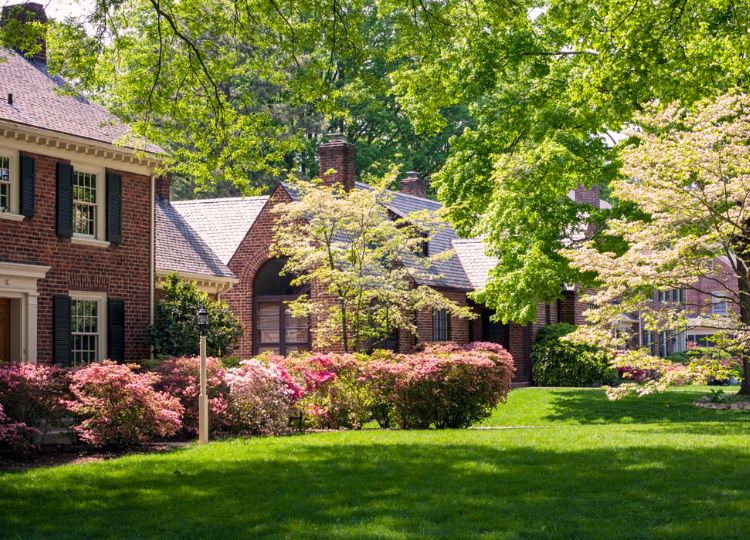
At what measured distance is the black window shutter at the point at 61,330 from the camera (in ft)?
69.9

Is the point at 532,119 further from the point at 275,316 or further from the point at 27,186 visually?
the point at 27,186

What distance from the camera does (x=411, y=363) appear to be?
21.6 m

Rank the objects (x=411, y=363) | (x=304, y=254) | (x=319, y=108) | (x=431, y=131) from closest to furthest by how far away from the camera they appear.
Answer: (x=319, y=108)
(x=411, y=363)
(x=431, y=131)
(x=304, y=254)

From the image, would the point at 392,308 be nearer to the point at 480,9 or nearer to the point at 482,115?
the point at 482,115

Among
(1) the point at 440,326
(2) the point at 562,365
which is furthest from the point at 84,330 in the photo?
(2) the point at 562,365

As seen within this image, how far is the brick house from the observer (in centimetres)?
3372

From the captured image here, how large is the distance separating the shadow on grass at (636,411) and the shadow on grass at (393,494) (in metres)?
10.0

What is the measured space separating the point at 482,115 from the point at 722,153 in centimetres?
1064

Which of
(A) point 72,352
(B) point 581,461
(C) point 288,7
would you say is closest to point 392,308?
(A) point 72,352

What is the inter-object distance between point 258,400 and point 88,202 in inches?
240

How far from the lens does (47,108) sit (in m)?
22.2

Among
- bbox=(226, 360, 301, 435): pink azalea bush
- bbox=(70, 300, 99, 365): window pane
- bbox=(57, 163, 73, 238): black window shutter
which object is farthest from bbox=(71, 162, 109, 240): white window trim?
bbox=(226, 360, 301, 435): pink azalea bush

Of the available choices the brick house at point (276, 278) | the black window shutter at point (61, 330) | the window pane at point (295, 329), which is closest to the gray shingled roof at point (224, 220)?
the brick house at point (276, 278)

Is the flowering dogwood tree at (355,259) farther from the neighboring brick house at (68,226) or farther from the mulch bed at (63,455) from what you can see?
the mulch bed at (63,455)
